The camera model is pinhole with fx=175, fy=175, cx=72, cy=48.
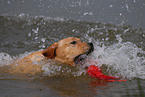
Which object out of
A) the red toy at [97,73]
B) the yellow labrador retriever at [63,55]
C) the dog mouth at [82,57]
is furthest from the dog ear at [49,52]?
the red toy at [97,73]

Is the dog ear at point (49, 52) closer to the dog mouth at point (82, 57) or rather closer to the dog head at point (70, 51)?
the dog head at point (70, 51)

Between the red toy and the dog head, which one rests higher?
the dog head

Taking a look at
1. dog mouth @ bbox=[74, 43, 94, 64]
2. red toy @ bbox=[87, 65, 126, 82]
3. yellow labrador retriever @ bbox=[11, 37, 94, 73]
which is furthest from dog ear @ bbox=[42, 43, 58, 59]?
red toy @ bbox=[87, 65, 126, 82]

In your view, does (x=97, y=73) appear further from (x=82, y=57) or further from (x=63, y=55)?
(x=63, y=55)

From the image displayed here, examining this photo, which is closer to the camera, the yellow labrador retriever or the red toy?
the red toy

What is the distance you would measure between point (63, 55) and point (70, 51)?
163 millimetres

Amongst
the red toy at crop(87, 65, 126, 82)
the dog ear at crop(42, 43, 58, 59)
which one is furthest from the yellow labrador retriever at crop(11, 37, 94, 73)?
the red toy at crop(87, 65, 126, 82)

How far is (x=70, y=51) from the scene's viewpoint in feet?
11.1

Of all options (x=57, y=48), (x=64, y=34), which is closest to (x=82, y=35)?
(x=64, y=34)

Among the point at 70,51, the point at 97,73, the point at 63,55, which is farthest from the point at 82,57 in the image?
the point at 97,73

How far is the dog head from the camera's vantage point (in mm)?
3295

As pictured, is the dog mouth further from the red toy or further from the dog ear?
the dog ear

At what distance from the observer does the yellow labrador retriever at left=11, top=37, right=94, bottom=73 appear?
3.25 m

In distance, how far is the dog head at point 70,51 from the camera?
3.29 meters
